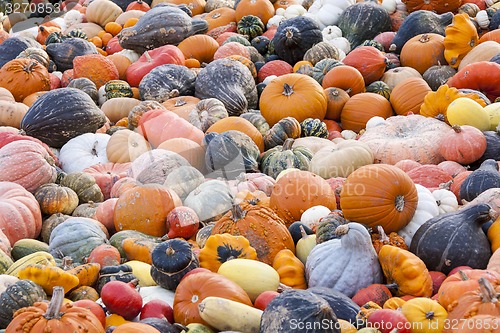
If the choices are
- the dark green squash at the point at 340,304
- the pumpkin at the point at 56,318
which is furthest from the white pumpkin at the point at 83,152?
the dark green squash at the point at 340,304

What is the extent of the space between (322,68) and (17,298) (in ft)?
16.1

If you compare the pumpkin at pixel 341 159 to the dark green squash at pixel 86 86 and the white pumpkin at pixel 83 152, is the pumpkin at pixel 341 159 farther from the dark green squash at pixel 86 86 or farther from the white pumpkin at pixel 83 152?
the dark green squash at pixel 86 86

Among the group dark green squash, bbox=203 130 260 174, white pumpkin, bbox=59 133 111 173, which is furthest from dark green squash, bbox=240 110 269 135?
white pumpkin, bbox=59 133 111 173

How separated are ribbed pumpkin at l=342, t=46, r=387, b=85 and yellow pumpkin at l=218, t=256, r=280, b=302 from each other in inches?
163

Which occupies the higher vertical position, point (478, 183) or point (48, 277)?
point (478, 183)

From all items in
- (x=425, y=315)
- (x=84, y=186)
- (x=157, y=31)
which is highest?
(x=425, y=315)

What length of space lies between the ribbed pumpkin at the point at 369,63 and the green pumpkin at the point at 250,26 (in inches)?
64.5

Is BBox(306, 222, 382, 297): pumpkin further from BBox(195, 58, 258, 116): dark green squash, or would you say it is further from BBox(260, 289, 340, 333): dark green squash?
BBox(195, 58, 258, 116): dark green squash

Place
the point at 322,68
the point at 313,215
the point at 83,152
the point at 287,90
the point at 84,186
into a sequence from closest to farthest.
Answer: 1. the point at 313,215
2. the point at 84,186
3. the point at 83,152
4. the point at 287,90
5. the point at 322,68

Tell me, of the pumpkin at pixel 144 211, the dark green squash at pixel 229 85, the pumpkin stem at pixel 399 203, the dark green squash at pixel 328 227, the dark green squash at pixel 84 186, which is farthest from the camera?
the dark green squash at pixel 229 85

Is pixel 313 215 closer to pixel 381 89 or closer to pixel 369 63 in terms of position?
pixel 381 89

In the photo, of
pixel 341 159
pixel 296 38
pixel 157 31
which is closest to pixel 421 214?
pixel 341 159

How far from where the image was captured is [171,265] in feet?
13.9

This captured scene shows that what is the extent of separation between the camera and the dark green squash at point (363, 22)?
8906mm
